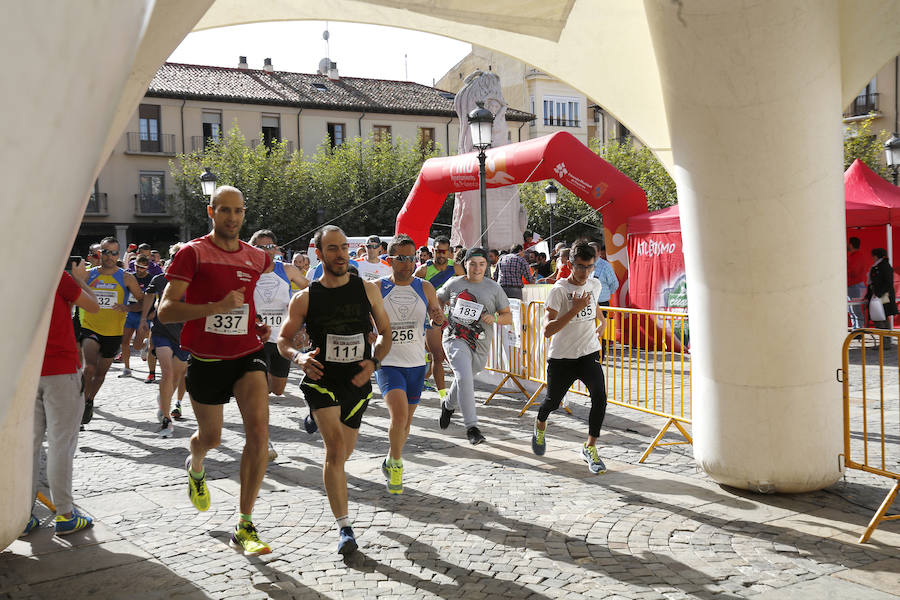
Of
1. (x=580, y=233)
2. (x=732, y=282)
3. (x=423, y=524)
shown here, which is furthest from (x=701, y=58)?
(x=580, y=233)

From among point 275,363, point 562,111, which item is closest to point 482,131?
point 275,363

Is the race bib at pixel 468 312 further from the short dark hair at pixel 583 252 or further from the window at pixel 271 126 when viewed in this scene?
the window at pixel 271 126

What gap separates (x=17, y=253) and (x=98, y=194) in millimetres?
43133

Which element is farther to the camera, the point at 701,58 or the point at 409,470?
the point at 409,470

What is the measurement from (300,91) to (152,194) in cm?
1036

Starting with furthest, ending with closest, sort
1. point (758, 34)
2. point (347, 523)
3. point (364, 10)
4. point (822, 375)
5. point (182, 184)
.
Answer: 1. point (182, 184)
2. point (364, 10)
3. point (822, 375)
4. point (758, 34)
5. point (347, 523)

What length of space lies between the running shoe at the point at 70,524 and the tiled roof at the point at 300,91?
40.0 m

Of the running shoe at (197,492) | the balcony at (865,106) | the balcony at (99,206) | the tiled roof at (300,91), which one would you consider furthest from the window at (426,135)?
the running shoe at (197,492)

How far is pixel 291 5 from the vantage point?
8023 millimetres

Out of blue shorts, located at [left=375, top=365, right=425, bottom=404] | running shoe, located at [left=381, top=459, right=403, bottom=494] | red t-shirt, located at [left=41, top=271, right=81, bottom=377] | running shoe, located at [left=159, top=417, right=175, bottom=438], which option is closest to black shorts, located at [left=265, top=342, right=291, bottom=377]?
running shoe, located at [left=159, top=417, right=175, bottom=438]

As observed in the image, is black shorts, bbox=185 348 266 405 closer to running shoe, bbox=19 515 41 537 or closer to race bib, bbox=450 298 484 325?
running shoe, bbox=19 515 41 537

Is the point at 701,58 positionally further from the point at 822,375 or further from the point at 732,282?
the point at 822,375

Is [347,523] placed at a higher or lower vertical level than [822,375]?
lower

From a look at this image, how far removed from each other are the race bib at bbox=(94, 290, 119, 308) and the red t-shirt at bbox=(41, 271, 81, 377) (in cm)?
363
